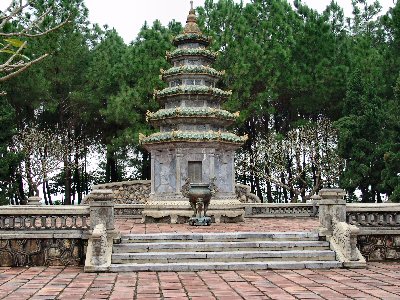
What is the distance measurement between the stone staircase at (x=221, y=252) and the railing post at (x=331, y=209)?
0.38 meters

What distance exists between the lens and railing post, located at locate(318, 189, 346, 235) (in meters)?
13.2

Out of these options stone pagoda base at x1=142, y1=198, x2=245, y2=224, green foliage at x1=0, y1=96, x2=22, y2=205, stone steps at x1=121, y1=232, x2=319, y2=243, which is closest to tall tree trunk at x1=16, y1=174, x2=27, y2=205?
green foliage at x1=0, y1=96, x2=22, y2=205

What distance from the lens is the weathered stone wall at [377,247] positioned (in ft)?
43.2

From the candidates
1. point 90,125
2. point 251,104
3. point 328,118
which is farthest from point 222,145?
point 90,125

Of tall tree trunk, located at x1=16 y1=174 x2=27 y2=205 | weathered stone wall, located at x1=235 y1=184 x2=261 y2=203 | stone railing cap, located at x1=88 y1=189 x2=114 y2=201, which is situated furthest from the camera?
tall tree trunk, located at x1=16 y1=174 x2=27 y2=205

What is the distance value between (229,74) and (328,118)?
6.64m

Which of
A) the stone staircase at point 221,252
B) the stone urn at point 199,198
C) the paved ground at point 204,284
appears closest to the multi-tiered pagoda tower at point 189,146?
the stone urn at point 199,198

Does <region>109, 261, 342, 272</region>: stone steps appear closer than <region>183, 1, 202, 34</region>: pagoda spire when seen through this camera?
Yes

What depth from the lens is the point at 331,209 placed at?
13289mm

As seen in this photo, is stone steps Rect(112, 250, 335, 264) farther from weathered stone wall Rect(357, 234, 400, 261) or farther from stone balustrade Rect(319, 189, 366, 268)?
weathered stone wall Rect(357, 234, 400, 261)

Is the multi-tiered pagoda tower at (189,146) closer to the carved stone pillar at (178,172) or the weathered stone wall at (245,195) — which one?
the carved stone pillar at (178,172)

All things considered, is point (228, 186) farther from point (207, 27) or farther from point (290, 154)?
point (207, 27)

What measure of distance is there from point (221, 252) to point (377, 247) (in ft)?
12.3

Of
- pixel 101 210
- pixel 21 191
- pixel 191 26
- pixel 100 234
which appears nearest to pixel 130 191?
pixel 21 191
